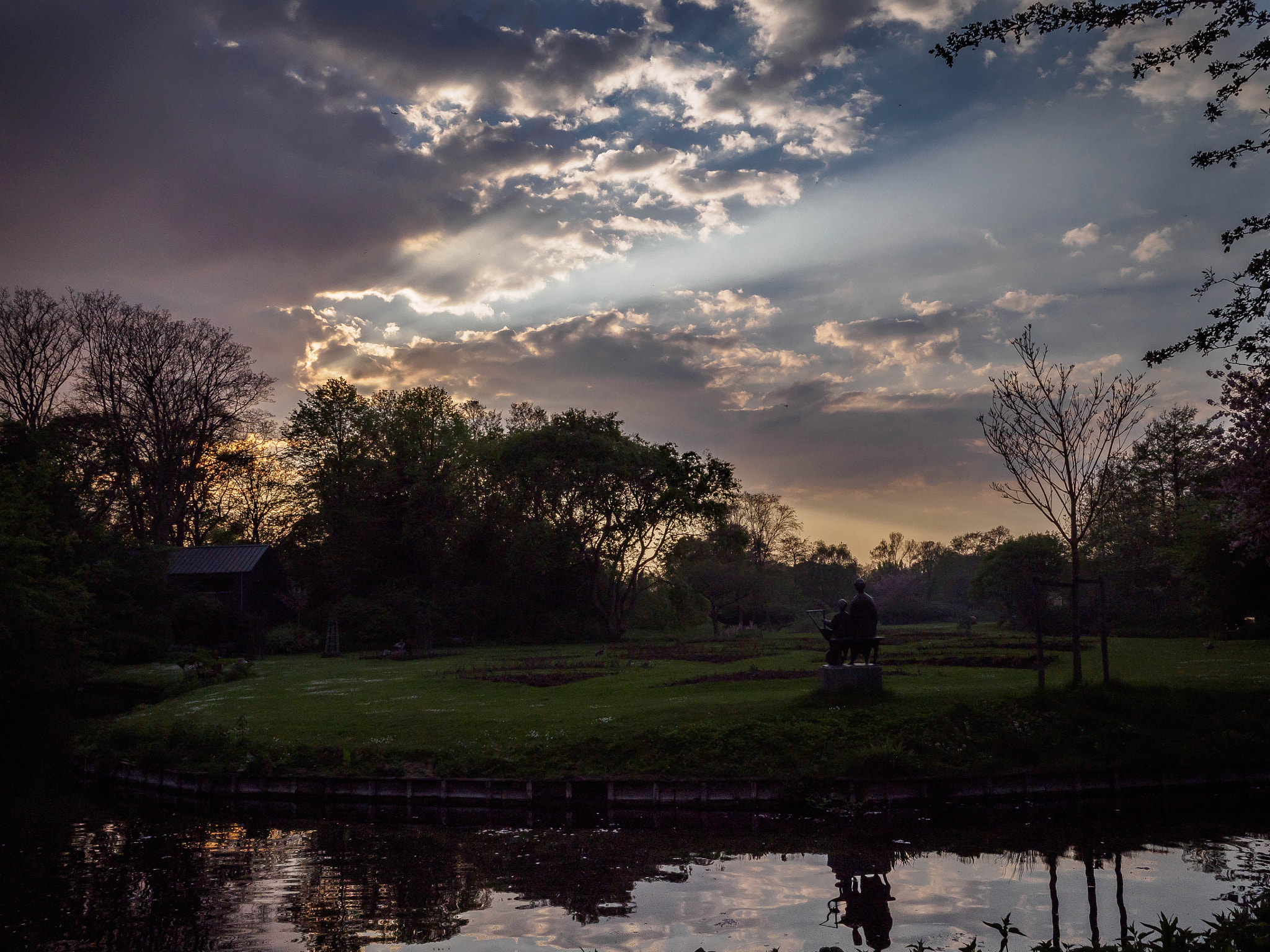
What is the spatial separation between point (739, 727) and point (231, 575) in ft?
157

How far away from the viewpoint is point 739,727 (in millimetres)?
19500

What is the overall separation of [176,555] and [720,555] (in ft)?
135

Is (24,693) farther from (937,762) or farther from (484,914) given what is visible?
(937,762)

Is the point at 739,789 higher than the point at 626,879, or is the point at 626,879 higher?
the point at 739,789

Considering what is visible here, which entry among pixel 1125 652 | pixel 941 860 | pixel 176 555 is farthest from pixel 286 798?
pixel 176 555

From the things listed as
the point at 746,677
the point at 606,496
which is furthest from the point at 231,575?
the point at 746,677

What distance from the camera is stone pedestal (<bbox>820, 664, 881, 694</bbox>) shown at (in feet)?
70.3

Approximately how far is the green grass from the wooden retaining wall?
445 millimetres

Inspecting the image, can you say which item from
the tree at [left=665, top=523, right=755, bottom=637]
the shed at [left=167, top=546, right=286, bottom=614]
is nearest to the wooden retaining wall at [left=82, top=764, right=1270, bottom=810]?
the shed at [left=167, top=546, right=286, bottom=614]

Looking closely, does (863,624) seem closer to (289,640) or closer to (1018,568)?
(289,640)

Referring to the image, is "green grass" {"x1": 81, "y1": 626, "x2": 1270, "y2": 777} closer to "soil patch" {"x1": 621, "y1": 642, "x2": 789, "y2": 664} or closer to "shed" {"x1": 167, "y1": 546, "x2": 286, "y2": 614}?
"soil patch" {"x1": 621, "y1": 642, "x2": 789, "y2": 664}

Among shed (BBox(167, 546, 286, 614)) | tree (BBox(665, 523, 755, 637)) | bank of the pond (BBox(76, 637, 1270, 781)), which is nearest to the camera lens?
bank of the pond (BBox(76, 637, 1270, 781))

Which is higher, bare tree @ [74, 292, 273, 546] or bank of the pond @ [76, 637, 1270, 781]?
bare tree @ [74, 292, 273, 546]

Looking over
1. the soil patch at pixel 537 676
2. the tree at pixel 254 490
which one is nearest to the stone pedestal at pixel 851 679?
the soil patch at pixel 537 676
